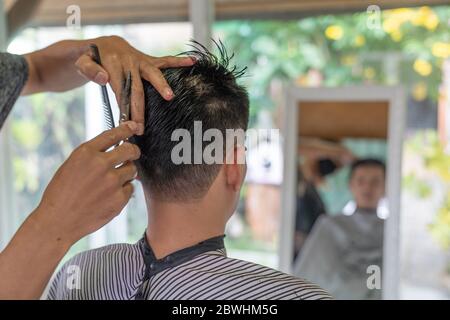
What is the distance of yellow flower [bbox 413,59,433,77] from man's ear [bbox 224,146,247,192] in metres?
1.15

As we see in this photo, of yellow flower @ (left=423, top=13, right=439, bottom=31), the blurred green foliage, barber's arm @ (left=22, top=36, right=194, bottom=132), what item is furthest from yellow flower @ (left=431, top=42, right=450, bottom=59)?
barber's arm @ (left=22, top=36, right=194, bottom=132)

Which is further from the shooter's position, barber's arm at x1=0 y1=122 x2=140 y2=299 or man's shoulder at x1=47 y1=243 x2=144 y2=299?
man's shoulder at x1=47 y1=243 x2=144 y2=299

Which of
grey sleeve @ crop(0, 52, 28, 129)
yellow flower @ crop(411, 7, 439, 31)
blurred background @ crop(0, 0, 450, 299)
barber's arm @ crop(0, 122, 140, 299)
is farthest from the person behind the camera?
blurred background @ crop(0, 0, 450, 299)

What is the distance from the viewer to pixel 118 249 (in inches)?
42.4

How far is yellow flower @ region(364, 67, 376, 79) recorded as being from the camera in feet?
6.11

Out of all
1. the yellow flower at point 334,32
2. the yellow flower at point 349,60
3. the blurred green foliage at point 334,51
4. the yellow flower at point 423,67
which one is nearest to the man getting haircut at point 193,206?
the blurred green foliage at point 334,51

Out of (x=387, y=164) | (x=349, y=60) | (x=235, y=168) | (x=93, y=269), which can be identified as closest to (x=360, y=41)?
(x=349, y=60)

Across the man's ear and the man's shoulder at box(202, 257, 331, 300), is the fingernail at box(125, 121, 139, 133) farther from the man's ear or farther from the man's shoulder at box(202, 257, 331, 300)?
the man's shoulder at box(202, 257, 331, 300)

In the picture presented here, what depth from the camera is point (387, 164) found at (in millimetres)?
1819

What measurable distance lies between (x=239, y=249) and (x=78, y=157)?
0.82m

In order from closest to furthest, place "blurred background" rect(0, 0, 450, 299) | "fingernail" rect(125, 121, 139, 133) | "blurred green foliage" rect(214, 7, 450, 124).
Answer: "fingernail" rect(125, 121, 139, 133) < "blurred background" rect(0, 0, 450, 299) < "blurred green foliage" rect(214, 7, 450, 124)

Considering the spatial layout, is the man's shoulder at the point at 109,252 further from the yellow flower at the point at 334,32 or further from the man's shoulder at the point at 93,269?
the yellow flower at the point at 334,32

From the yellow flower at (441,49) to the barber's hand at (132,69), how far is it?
1199 mm

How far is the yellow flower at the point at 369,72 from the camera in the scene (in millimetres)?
1863
